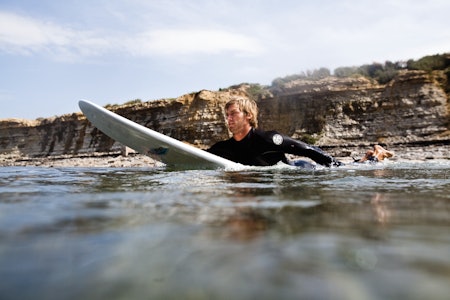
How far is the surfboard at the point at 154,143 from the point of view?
259 inches

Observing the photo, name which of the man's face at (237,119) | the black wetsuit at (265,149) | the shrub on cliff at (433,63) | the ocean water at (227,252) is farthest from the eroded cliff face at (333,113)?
the ocean water at (227,252)

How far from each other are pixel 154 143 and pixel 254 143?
74.8 inches

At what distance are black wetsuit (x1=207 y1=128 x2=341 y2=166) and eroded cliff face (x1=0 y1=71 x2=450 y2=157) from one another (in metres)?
16.2

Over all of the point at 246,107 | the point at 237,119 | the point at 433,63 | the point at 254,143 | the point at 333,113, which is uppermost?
the point at 433,63

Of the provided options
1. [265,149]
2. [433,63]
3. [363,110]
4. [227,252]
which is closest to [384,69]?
[433,63]

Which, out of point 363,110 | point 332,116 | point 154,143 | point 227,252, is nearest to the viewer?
point 227,252

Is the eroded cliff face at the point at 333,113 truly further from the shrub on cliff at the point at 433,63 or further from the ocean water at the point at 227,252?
the ocean water at the point at 227,252

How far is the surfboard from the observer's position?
6.58m

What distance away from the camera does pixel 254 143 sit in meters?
6.68

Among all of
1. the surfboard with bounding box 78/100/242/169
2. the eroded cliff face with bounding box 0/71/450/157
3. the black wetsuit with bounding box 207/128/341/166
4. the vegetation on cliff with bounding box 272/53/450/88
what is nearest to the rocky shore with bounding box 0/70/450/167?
the eroded cliff face with bounding box 0/71/450/157

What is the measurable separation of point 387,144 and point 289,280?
22109 millimetres

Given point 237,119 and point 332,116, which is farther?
point 332,116

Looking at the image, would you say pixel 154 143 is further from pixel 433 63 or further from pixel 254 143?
pixel 433 63

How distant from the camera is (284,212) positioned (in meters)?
1.81
